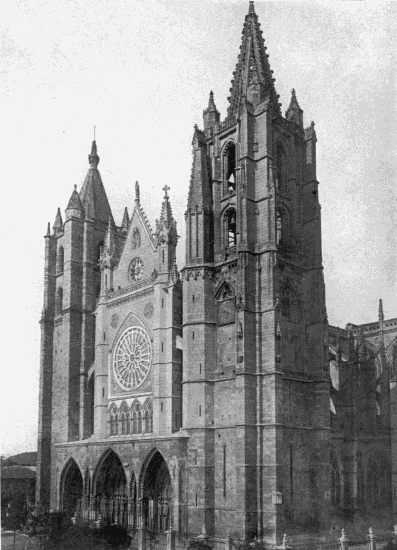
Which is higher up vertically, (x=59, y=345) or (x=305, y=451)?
(x=59, y=345)

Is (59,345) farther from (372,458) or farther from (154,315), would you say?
(372,458)

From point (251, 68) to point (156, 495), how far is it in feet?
81.0

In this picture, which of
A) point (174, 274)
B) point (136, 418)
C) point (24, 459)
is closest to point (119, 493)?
point (136, 418)

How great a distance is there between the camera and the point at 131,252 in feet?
139

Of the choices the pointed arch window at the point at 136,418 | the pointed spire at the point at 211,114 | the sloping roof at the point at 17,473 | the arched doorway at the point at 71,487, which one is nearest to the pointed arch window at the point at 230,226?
the pointed spire at the point at 211,114

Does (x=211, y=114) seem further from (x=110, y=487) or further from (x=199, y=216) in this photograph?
(x=110, y=487)

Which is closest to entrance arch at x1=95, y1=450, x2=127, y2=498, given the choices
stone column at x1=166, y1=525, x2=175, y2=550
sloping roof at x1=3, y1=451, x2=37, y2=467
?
stone column at x1=166, y1=525, x2=175, y2=550

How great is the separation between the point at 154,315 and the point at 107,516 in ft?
39.1

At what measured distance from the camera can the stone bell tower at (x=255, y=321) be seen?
3169 centimetres

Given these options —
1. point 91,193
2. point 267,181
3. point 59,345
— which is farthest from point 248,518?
point 91,193

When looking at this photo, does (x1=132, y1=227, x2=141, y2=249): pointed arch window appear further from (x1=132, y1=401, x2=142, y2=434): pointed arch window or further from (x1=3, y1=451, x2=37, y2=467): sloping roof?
(x1=3, y1=451, x2=37, y2=467): sloping roof

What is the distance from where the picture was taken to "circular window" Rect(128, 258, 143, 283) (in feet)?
136

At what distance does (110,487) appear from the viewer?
39.8 metres

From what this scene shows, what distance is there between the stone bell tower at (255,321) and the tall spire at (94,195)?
1454 centimetres
